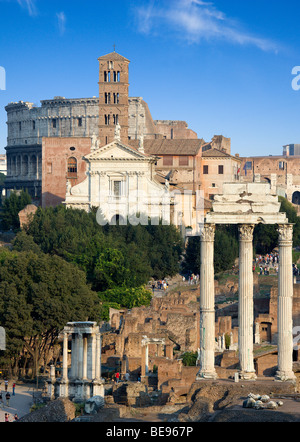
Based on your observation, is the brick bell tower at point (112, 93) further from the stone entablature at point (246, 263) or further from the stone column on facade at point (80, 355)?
→ the stone entablature at point (246, 263)

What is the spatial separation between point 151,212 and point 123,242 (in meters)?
8.96

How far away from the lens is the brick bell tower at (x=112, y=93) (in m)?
79.2

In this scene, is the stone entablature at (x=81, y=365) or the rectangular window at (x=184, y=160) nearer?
the stone entablature at (x=81, y=365)

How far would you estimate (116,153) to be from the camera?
2896 inches

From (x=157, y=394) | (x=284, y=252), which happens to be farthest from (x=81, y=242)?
(x=284, y=252)

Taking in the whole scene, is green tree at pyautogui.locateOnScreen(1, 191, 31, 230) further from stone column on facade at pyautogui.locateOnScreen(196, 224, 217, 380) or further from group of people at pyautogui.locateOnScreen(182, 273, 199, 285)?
stone column on facade at pyautogui.locateOnScreen(196, 224, 217, 380)

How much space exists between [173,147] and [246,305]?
199 feet

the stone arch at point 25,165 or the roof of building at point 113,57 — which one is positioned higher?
the roof of building at point 113,57

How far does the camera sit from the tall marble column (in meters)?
26.2

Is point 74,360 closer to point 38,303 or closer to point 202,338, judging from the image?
point 202,338

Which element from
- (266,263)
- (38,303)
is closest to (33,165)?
(266,263)

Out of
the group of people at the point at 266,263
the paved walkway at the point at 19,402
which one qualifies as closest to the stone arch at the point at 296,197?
the group of people at the point at 266,263

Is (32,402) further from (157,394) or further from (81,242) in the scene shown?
(81,242)

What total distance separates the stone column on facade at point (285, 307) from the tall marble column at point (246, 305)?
697 mm
